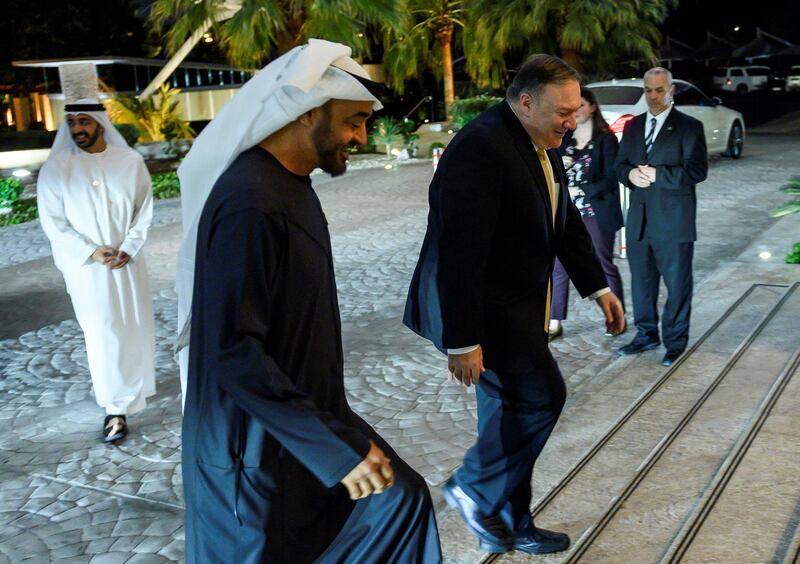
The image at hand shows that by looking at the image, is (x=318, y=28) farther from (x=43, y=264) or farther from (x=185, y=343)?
(x=185, y=343)

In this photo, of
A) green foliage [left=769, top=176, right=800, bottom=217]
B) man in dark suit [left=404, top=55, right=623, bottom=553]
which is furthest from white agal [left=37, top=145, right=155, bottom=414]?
green foliage [left=769, top=176, right=800, bottom=217]

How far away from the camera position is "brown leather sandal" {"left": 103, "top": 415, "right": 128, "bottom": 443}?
5434 mm

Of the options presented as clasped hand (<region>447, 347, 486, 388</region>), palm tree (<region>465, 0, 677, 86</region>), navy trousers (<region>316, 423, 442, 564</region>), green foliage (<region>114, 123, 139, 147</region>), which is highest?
palm tree (<region>465, 0, 677, 86</region>)

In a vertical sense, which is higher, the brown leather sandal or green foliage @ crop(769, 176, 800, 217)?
green foliage @ crop(769, 176, 800, 217)

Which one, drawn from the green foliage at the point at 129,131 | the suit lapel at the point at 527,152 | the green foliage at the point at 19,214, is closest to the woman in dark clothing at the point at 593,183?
the suit lapel at the point at 527,152

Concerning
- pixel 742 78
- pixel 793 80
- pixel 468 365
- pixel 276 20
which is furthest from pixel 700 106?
A: pixel 793 80

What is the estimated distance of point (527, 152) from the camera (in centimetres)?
354

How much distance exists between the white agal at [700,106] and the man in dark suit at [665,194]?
9695mm

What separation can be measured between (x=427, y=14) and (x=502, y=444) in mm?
24465

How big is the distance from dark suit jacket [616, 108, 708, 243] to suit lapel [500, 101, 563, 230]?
2.77 m

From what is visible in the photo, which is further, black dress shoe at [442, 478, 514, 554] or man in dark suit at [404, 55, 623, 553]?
black dress shoe at [442, 478, 514, 554]

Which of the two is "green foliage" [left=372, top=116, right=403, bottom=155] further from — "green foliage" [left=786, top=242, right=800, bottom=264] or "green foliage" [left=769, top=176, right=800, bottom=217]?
"green foliage" [left=769, top=176, right=800, bottom=217]

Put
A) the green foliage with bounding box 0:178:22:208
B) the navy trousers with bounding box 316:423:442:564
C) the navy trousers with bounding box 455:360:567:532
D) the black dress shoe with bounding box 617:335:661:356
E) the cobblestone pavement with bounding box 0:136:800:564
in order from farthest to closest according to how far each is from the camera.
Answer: the green foliage with bounding box 0:178:22:208 < the black dress shoe with bounding box 617:335:661:356 < the cobblestone pavement with bounding box 0:136:800:564 < the navy trousers with bounding box 455:360:567:532 < the navy trousers with bounding box 316:423:442:564

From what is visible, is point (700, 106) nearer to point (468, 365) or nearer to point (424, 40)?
point (424, 40)
